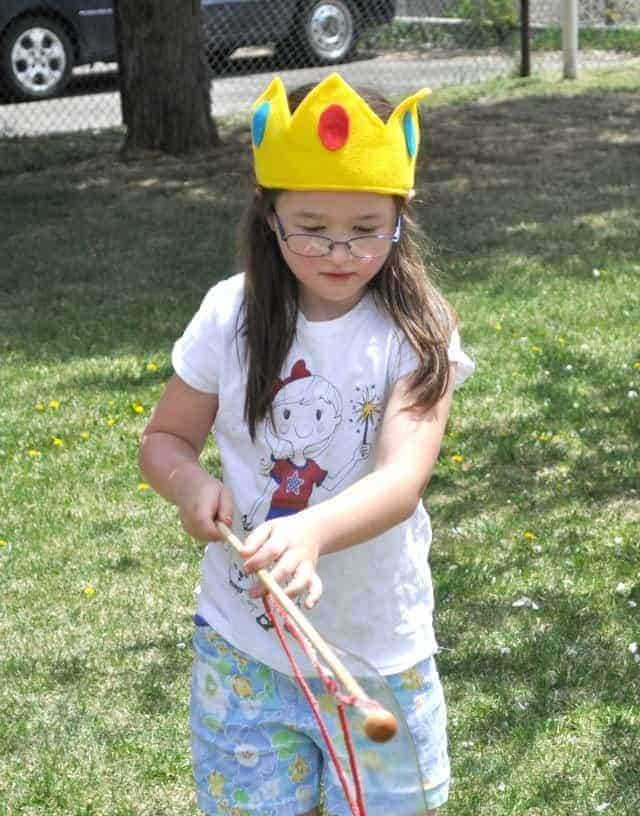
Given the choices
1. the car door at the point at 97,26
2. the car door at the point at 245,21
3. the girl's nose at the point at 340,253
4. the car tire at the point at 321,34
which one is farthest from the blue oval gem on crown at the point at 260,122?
the car tire at the point at 321,34

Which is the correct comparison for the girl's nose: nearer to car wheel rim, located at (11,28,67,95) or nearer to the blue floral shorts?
the blue floral shorts

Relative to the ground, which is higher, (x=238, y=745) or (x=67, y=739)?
(x=238, y=745)

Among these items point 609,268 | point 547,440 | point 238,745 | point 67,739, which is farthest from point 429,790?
point 609,268

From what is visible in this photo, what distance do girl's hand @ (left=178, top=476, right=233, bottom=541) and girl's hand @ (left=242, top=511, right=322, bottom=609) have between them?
18 cm

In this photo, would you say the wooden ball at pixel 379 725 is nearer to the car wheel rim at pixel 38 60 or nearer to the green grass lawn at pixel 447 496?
the green grass lawn at pixel 447 496

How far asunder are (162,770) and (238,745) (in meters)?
1.18

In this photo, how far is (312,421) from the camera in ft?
7.75

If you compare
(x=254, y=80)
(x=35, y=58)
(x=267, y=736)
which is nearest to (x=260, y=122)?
(x=267, y=736)

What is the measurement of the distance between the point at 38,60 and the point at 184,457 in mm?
11018

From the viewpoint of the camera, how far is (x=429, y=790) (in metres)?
2.45

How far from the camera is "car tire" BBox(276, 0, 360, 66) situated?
46.0ft

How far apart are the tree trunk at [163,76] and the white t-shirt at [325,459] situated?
8.21 meters

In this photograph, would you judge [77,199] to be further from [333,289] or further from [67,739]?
[333,289]

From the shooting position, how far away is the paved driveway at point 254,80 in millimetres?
12594
